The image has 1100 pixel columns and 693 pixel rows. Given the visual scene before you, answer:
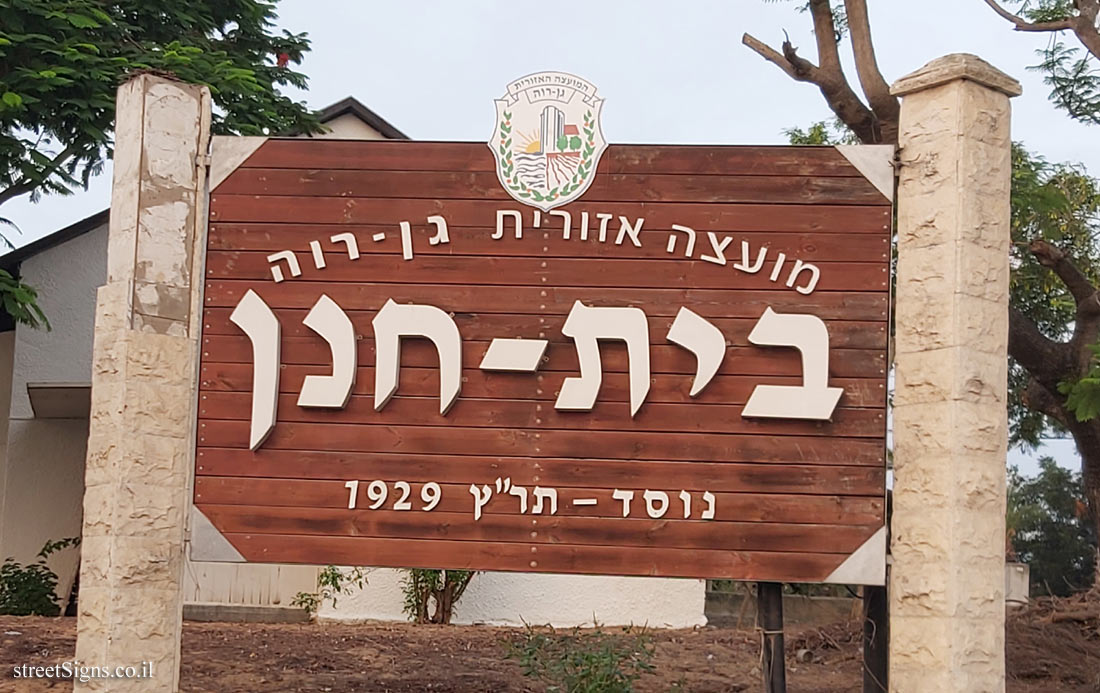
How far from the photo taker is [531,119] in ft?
22.0

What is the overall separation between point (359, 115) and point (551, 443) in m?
8.89

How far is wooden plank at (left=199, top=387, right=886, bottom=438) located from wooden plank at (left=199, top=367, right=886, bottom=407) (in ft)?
0.12

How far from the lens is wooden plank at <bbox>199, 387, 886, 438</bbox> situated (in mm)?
6449

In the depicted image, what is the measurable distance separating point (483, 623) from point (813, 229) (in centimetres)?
735

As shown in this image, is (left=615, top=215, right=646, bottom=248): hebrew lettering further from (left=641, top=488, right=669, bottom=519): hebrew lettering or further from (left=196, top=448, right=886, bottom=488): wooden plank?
(left=641, top=488, right=669, bottom=519): hebrew lettering

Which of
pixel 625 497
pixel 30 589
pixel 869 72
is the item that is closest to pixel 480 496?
pixel 625 497

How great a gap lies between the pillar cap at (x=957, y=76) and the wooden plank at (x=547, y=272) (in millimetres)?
967

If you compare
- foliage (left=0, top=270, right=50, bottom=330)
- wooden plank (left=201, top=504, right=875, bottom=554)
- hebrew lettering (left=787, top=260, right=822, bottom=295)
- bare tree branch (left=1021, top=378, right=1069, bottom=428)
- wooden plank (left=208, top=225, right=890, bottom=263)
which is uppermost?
foliage (left=0, top=270, right=50, bottom=330)

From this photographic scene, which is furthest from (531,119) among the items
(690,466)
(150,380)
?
(150,380)

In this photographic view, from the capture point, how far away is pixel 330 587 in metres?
12.6

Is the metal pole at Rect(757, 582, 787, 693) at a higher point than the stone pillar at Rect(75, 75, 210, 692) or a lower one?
lower

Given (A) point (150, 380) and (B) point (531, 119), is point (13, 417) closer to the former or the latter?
(A) point (150, 380)

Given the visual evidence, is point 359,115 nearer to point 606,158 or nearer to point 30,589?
point 30,589

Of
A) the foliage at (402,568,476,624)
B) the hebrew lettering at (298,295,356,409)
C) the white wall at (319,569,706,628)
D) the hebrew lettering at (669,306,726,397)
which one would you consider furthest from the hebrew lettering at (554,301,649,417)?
the white wall at (319,569,706,628)
